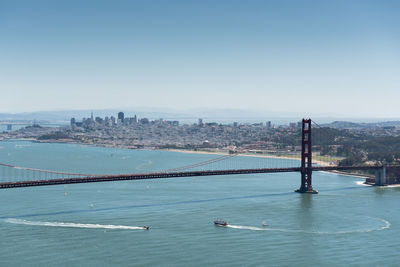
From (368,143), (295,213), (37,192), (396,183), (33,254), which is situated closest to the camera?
(33,254)

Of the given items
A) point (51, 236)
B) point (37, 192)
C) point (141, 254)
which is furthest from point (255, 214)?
point (37, 192)

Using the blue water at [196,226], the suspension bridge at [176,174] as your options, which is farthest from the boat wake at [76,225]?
the suspension bridge at [176,174]

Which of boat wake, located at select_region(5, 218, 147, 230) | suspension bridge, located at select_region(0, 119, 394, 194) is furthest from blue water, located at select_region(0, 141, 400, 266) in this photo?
suspension bridge, located at select_region(0, 119, 394, 194)

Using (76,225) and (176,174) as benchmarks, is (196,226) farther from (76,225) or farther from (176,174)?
(176,174)

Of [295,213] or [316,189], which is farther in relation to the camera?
[316,189]

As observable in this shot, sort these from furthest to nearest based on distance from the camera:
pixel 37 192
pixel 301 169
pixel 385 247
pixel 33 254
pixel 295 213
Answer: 1. pixel 301 169
2. pixel 37 192
3. pixel 295 213
4. pixel 385 247
5. pixel 33 254

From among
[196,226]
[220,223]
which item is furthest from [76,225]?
[220,223]

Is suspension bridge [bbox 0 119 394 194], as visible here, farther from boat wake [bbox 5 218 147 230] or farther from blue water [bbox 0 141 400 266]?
boat wake [bbox 5 218 147 230]

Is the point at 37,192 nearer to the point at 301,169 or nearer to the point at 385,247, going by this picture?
the point at 301,169
